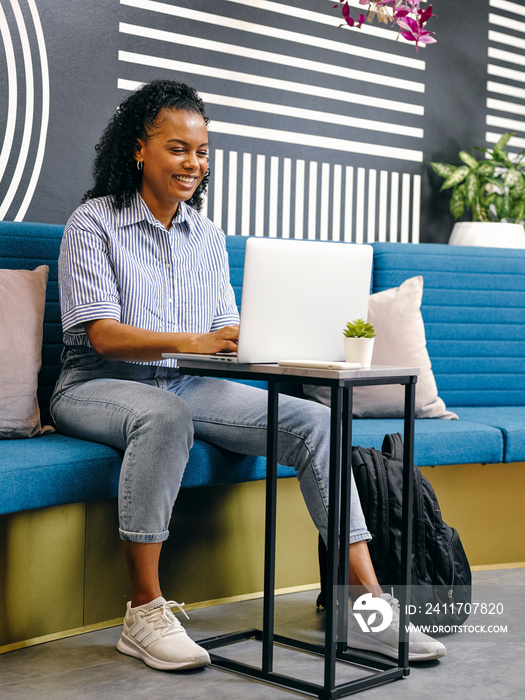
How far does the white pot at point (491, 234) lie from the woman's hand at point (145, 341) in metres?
2.07

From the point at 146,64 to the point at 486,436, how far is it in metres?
1.75

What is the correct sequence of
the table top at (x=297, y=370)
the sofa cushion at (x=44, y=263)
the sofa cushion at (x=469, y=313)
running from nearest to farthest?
1. the table top at (x=297, y=370)
2. the sofa cushion at (x=44, y=263)
3. the sofa cushion at (x=469, y=313)

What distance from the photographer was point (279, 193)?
11.6 feet

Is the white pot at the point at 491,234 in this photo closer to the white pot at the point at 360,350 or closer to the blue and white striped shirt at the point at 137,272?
the blue and white striped shirt at the point at 137,272

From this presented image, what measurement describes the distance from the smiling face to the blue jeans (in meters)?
0.46

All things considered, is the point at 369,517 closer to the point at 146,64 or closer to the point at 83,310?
the point at 83,310

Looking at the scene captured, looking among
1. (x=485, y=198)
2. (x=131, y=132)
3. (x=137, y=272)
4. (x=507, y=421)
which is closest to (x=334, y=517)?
(x=137, y=272)

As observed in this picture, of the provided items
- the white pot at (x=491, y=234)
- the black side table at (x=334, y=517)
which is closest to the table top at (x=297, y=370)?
the black side table at (x=334, y=517)

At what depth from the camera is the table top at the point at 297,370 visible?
5.49 feet

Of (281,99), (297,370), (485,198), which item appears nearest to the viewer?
(297,370)

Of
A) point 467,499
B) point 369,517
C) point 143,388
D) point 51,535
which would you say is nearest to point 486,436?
point 467,499

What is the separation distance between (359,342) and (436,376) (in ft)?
5.03

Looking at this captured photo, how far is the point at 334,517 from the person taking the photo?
171 centimetres

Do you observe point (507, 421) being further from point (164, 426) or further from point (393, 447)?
point (164, 426)
